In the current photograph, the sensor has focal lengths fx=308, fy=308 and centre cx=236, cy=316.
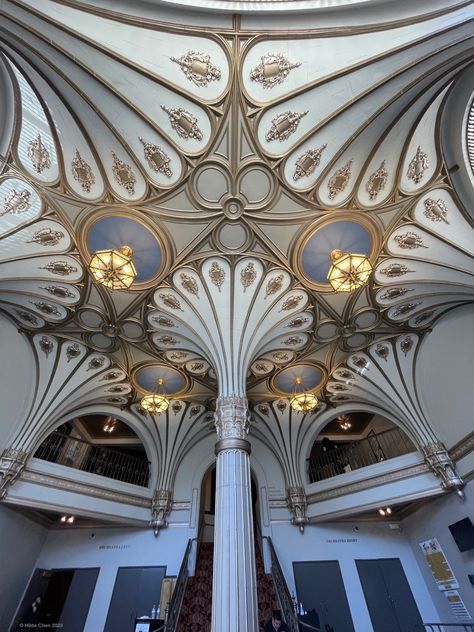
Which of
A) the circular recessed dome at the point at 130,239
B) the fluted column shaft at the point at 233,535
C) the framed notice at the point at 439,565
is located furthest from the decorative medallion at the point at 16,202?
the framed notice at the point at 439,565

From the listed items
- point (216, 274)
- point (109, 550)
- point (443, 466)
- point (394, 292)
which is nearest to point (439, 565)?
point (443, 466)

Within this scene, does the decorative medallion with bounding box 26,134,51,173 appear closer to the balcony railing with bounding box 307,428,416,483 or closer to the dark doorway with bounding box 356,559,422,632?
the balcony railing with bounding box 307,428,416,483

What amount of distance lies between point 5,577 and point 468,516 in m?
12.6

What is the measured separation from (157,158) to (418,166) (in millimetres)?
4912

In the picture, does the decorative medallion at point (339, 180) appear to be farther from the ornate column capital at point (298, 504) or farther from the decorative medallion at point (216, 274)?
the ornate column capital at point (298, 504)

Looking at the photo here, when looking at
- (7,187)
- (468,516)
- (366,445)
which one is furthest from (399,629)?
(7,187)

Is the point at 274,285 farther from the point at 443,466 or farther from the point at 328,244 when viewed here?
the point at 443,466

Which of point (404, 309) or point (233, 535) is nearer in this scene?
point (233, 535)

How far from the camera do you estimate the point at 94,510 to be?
9547mm

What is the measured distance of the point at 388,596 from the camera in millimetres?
9344

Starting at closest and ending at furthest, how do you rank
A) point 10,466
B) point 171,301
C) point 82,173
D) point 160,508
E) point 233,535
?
1. point 233,535
2. point 82,173
3. point 171,301
4. point 10,466
5. point 160,508

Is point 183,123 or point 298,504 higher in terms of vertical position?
point 183,123

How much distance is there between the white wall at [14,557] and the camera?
8.48 meters

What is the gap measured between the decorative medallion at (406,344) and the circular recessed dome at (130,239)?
25.0 ft
